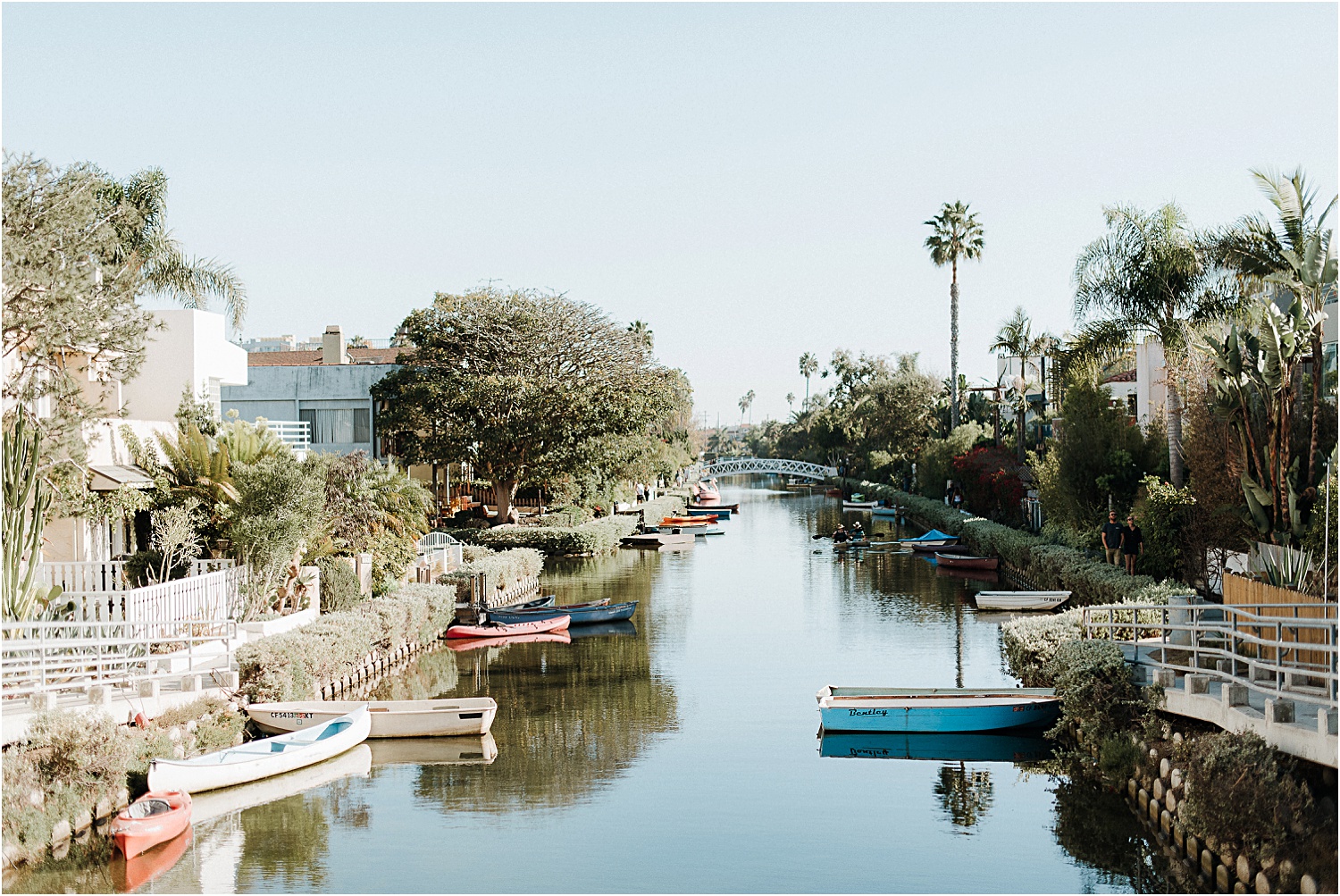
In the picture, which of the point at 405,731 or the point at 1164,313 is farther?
the point at 1164,313

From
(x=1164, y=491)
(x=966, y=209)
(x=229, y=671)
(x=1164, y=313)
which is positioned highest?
(x=966, y=209)

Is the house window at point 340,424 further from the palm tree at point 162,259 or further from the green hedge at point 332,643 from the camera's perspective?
the green hedge at point 332,643

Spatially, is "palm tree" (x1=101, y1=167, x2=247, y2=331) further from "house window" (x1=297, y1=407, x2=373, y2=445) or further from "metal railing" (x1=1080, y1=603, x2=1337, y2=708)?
"metal railing" (x1=1080, y1=603, x2=1337, y2=708)

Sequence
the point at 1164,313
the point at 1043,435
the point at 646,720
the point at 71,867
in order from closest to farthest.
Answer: the point at 71,867
the point at 646,720
the point at 1164,313
the point at 1043,435

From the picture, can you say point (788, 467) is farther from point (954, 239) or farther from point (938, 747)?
point (938, 747)

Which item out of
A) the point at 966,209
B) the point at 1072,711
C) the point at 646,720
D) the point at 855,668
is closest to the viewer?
the point at 1072,711

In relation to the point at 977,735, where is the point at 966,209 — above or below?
above

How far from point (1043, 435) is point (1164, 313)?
36992mm

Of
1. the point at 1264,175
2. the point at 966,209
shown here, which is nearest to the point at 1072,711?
the point at 1264,175

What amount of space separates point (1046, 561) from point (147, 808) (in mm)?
28942

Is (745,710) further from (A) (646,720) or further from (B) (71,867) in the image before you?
(B) (71,867)

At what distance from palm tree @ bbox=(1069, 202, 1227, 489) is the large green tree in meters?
22.9

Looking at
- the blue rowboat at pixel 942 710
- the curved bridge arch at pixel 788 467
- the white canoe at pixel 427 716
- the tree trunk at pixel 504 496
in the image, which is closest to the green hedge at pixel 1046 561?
the blue rowboat at pixel 942 710

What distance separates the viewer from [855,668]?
27922 mm
